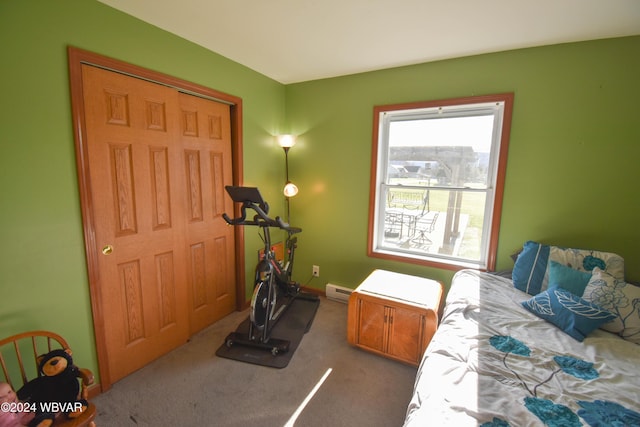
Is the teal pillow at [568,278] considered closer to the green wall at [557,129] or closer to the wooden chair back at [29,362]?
the green wall at [557,129]

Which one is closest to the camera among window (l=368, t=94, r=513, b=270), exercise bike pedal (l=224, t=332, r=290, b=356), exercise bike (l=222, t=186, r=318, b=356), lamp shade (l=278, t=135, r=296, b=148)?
exercise bike (l=222, t=186, r=318, b=356)

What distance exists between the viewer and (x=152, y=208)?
1.96 m

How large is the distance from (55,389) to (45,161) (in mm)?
1174

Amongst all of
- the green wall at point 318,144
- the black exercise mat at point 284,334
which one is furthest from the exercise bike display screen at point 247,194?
the black exercise mat at point 284,334

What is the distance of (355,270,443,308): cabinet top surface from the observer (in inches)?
83.0

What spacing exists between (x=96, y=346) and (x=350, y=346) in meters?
1.85

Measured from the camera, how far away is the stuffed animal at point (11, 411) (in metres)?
1.08

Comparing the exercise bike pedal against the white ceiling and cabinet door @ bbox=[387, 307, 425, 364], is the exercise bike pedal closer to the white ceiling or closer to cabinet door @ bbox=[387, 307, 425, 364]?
cabinet door @ bbox=[387, 307, 425, 364]

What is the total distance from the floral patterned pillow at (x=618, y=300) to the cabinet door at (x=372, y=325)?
1316mm

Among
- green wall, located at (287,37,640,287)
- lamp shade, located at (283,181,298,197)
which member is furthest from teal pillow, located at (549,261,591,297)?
lamp shade, located at (283,181,298,197)

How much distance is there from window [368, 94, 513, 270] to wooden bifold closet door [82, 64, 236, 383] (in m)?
1.62

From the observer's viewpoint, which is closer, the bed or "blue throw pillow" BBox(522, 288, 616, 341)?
the bed

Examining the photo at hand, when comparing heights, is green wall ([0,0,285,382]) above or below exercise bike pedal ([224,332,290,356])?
above

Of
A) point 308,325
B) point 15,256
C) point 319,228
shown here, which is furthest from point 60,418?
point 319,228
